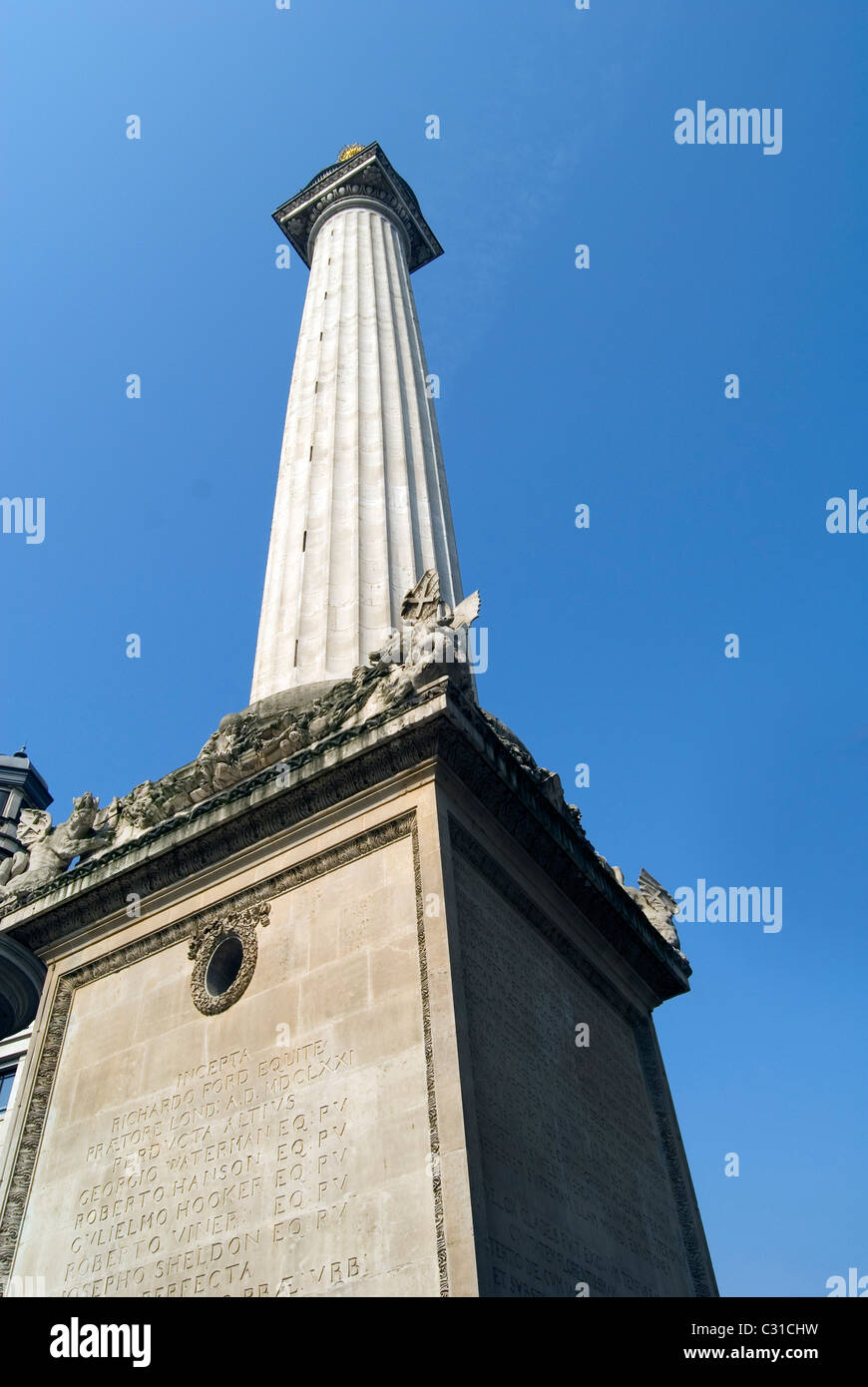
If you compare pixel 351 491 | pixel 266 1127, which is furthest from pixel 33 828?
pixel 351 491

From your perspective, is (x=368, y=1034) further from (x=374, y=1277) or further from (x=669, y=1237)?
(x=669, y=1237)

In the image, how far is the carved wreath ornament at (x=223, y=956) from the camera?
14.4 metres

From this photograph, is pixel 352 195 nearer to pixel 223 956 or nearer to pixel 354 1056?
pixel 223 956

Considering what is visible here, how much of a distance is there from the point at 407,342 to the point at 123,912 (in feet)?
62.1

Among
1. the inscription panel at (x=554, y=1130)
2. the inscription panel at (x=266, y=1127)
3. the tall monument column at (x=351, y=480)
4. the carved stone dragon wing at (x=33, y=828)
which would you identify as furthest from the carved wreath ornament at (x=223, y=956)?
the tall monument column at (x=351, y=480)

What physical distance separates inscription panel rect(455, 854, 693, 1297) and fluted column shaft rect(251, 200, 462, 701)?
23.1 ft

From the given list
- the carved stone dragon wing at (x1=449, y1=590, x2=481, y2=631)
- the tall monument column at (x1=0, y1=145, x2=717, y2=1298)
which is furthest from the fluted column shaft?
the carved stone dragon wing at (x1=449, y1=590, x2=481, y2=631)

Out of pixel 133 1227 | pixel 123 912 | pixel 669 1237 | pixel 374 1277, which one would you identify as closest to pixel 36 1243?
pixel 133 1227

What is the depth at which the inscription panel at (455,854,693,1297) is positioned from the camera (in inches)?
460

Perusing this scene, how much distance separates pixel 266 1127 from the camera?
41.8ft

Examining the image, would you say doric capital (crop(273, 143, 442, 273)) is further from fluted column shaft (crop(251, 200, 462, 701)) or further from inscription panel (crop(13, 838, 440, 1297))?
inscription panel (crop(13, 838, 440, 1297))

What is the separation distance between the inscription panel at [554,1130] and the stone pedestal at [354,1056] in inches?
1.8

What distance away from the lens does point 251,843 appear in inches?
616

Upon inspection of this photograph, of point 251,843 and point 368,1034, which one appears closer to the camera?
point 368,1034
